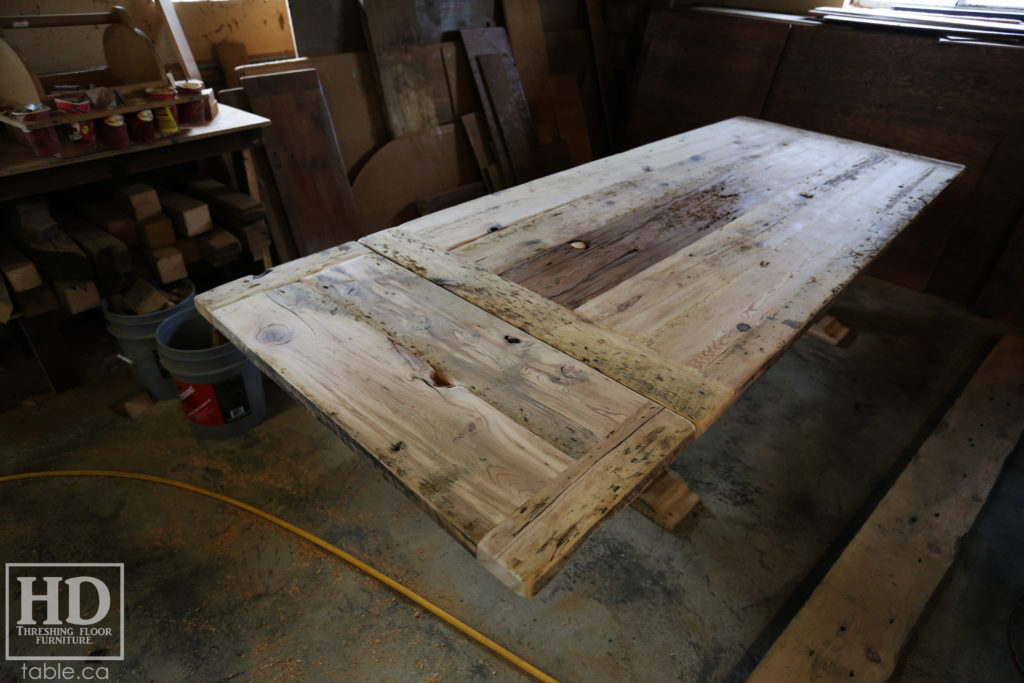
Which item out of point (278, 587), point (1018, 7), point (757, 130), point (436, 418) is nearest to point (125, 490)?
point (278, 587)

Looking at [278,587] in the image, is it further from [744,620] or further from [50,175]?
[50,175]

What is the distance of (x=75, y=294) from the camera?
1976 millimetres

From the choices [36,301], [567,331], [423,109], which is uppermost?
[423,109]

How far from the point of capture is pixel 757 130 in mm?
2615

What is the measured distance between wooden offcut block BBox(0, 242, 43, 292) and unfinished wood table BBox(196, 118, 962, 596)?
1.16 metres

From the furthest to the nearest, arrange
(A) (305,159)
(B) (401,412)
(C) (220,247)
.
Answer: (A) (305,159)
(C) (220,247)
(B) (401,412)

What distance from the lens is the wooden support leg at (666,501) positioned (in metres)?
1.89

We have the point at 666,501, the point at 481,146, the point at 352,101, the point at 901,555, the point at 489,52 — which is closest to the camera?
the point at 901,555

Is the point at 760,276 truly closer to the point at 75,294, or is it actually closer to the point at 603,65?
the point at 75,294

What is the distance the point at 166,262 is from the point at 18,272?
1.42ft

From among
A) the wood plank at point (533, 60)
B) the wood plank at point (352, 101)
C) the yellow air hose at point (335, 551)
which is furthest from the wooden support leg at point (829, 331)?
the wood plank at point (352, 101)

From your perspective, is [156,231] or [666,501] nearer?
[666,501]

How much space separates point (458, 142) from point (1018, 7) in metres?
3.27

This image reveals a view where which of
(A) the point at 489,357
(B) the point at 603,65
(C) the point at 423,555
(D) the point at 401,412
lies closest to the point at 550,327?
(A) the point at 489,357
